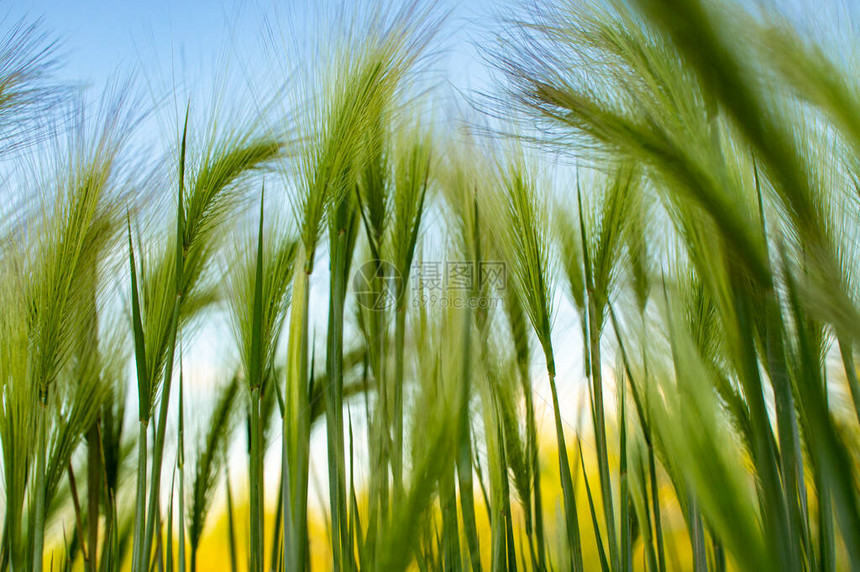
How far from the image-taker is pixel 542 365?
1.11 metres

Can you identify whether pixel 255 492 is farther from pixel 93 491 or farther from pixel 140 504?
pixel 93 491

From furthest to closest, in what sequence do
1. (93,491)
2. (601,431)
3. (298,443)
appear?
(93,491)
(601,431)
(298,443)

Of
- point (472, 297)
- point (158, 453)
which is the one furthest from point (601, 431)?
point (158, 453)

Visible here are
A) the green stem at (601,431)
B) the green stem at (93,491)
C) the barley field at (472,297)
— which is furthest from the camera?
the green stem at (93,491)

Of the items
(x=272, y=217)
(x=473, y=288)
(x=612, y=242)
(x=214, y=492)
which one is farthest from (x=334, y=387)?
(x=214, y=492)

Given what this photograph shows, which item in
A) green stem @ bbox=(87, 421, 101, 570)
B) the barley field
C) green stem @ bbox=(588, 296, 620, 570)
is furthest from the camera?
green stem @ bbox=(87, 421, 101, 570)

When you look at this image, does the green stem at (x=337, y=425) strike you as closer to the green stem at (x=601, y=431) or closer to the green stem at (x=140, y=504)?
the green stem at (x=140, y=504)

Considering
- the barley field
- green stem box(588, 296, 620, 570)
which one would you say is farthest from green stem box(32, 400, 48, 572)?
green stem box(588, 296, 620, 570)

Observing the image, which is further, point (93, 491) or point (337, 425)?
point (93, 491)

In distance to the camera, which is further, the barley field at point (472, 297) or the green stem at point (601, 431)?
the green stem at point (601, 431)

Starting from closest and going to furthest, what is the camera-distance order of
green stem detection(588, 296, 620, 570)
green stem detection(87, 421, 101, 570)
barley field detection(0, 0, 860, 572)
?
1. barley field detection(0, 0, 860, 572)
2. green stem detection(588, 296, 620, 570)
3. green stem detection(87, 421, 101, 570)

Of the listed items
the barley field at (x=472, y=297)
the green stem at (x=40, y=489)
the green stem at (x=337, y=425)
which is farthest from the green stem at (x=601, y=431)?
the green stem at (x=40, y=489)

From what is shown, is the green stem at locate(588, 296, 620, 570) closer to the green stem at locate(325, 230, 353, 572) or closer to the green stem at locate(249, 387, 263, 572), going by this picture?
the green stem at locate(325, 230, 353, 572)

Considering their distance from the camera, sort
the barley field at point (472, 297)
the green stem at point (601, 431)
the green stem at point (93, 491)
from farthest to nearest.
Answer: the green stem at point (93, 491) < the green stem at point (601, 431) < the barley field at point (472, 297)
